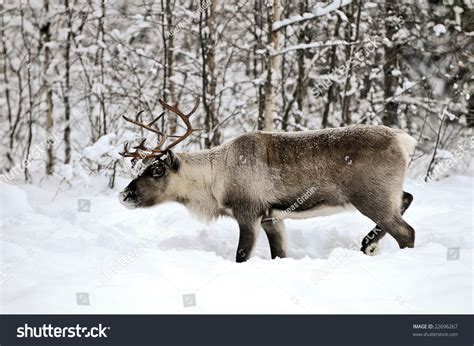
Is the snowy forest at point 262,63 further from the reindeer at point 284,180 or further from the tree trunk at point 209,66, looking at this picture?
the reindeer at point 284,180

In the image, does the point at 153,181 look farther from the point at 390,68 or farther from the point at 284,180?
the point at 390,68

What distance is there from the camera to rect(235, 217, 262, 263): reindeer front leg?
4754 mm

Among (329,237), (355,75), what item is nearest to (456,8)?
(355,75)

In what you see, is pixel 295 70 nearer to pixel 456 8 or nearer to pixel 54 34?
pixel 456 8

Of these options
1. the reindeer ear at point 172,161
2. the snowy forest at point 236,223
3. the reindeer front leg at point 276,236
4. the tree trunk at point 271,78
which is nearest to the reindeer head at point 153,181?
the reindeer ear at point 172,161

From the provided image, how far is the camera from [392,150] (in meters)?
4.58

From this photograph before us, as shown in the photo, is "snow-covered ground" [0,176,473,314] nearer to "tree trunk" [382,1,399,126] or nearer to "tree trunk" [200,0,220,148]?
"tree trunk" [200,0,220,148]

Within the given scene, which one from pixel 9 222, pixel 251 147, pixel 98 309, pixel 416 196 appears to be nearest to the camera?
pixel 98 309

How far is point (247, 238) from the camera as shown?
15.7ft

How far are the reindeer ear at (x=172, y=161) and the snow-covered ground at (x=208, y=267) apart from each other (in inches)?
29.7

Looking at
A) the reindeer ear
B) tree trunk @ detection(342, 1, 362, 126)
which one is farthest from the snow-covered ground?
tree trunk @ detection(342, 1, 362, 126)

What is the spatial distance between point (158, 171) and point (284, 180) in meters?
1.14

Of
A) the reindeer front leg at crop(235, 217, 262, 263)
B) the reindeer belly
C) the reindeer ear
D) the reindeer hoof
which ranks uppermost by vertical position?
the reindeer ear

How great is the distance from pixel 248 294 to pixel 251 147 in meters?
1.88
